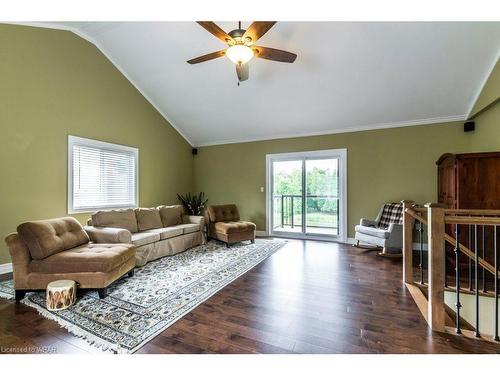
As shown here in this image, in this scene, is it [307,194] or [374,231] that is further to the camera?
[307,194]


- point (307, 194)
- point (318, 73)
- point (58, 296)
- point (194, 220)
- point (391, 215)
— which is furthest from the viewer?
point (307, 194)

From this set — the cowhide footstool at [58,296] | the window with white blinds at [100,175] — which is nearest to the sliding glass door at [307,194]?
the window with white blinds at [100,175]

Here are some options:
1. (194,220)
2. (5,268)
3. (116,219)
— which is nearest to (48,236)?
(116,219)

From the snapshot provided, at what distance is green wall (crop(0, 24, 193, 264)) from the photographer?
3.19 meters

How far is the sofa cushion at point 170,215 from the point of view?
4.63 m

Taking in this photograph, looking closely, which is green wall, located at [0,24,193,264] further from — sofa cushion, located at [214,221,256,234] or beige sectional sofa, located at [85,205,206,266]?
sofa cushion, located at [214,221,256,234]

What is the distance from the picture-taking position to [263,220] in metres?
5.94

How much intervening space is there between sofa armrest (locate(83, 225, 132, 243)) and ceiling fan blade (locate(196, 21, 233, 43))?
273cm

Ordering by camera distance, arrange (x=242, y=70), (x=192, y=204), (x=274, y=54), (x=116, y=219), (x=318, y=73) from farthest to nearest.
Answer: (x=192, y=204) < (x=318, y=73) < (x=116, y=219) < (x=242, y=70) < (x=274, y=54)

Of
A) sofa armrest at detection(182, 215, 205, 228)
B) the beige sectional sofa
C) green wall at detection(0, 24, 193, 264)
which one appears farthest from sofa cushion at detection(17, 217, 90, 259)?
sofa armrest at detection(182, 215, 205, 228)

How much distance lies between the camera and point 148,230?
4188 mm

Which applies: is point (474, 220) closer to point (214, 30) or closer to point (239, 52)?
point (239, 52)

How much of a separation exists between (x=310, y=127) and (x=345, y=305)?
3879mm

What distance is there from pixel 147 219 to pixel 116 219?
58cm
